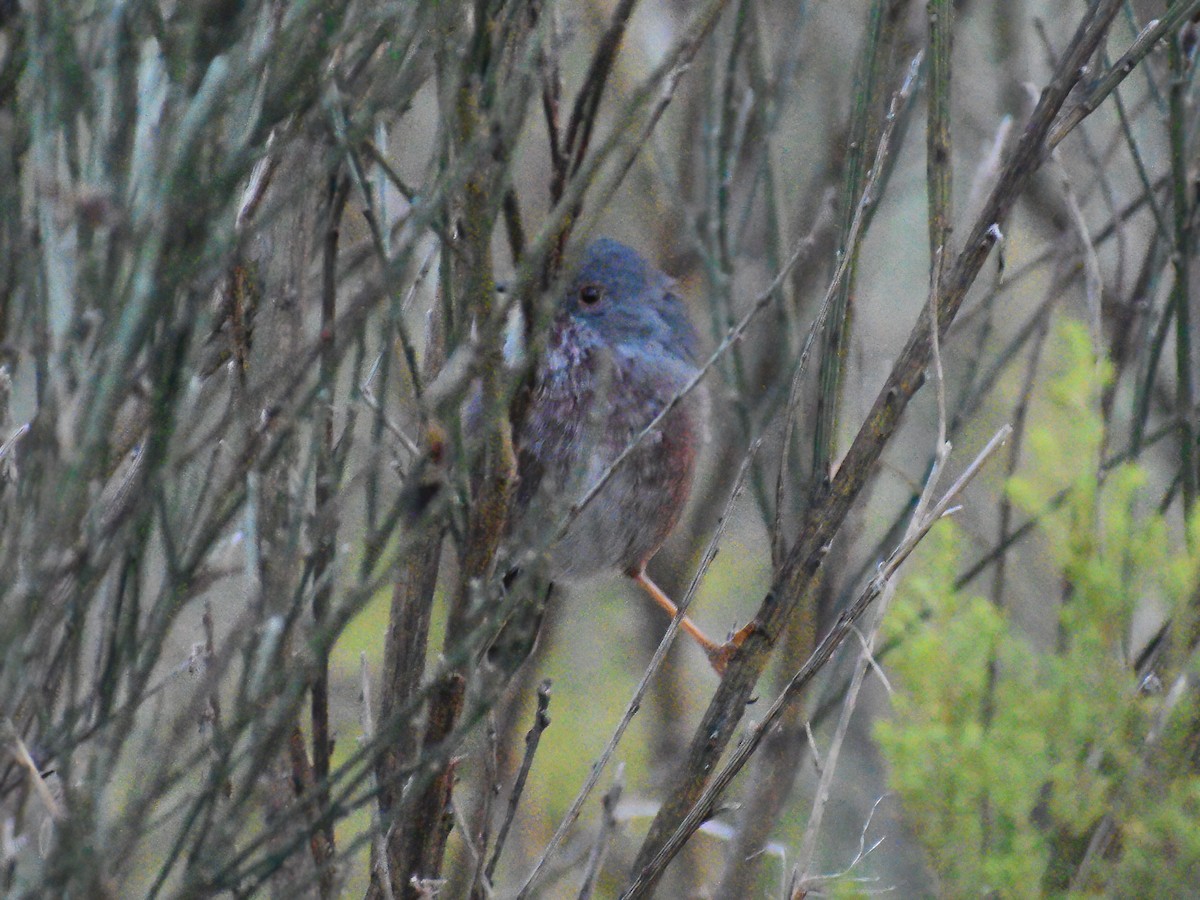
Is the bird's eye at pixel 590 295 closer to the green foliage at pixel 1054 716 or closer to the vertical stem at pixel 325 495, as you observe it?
the vertical stem at pixel 325 495

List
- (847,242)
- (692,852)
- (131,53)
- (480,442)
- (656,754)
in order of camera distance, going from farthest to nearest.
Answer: (656,754) → (692,852) → (847,242) → (480,442) → (131,53)

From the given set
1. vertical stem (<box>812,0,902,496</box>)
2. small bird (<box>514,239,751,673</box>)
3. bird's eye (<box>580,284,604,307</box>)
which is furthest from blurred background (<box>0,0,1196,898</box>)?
bird's eye (<box>580,284,604,307</box>)

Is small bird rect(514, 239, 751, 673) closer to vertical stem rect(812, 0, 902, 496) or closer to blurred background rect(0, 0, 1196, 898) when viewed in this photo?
blurred background rect(0, 0, 1196, 898)

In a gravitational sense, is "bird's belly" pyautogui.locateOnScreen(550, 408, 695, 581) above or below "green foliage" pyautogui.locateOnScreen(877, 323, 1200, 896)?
below

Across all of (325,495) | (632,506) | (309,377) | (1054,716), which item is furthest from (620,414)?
(1054,716)

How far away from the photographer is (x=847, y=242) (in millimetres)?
2213

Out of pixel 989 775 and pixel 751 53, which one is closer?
pixel 989 775

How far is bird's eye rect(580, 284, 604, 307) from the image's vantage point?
3781 millimetres

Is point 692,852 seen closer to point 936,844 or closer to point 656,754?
point 656,754

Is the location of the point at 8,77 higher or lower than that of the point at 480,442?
higher

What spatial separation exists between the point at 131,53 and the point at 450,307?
558mm

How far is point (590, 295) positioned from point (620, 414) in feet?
1.33

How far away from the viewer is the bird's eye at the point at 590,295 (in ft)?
12.4

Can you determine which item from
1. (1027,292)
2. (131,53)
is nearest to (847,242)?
(131,53)
